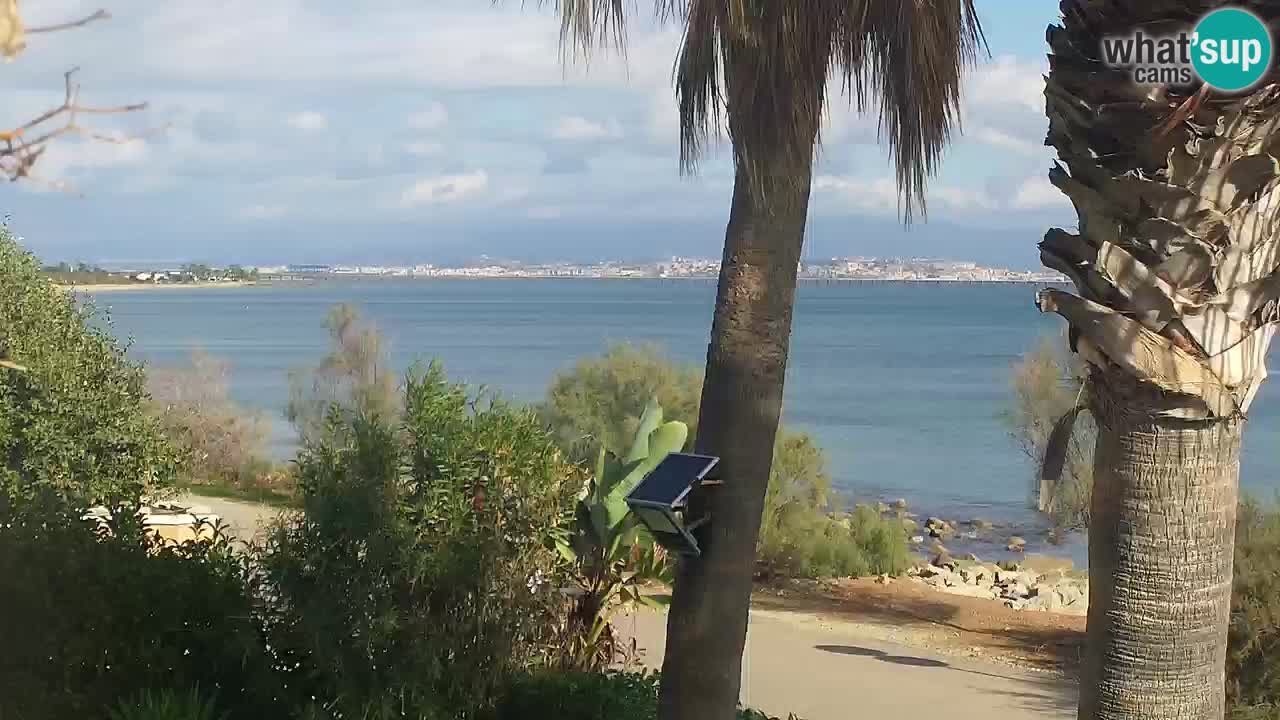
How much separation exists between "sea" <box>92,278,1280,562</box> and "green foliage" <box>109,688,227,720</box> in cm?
225

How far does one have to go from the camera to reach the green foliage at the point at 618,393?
2053cm

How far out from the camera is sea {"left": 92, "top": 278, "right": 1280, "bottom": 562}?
34.1 meters

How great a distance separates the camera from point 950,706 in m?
9.91

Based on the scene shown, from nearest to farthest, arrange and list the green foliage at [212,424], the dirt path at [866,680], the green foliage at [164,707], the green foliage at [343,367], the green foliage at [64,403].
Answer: the green foliage at [164,707]
the dirt path at [866,680]
the green foliage at [64,403]
the green foliage at [212,424]
the green foliage at [343,367]

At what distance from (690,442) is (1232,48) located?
49.4 ft

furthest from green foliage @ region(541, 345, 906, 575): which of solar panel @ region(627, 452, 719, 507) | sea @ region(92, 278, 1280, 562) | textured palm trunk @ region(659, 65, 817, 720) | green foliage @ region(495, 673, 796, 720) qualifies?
solar panel @ region(627, 452, 719, 507)

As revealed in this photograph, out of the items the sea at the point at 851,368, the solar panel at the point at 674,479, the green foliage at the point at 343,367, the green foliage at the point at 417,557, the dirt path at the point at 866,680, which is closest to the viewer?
the solar panel at the point at 674,479

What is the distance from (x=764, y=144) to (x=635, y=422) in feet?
49.7

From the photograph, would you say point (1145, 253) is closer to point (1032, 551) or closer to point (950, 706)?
point (950, 706)

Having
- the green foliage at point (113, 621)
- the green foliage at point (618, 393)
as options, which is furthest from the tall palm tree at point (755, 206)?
the green foliage at point (618, 393)

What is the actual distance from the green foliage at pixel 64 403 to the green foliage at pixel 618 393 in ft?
26.5

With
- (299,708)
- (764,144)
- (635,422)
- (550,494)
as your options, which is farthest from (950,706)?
(635,422)

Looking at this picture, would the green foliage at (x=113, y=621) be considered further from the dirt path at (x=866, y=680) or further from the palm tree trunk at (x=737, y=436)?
the dirt path at (x=866, y=680)

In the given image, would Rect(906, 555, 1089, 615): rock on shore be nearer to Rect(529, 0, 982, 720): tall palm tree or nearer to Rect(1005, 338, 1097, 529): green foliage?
Rect(1005, 338, 1097, 529): green foliage
